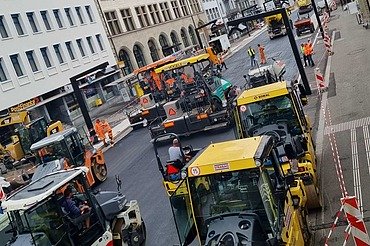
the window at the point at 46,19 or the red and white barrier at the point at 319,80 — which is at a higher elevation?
the window at the point at 46,19

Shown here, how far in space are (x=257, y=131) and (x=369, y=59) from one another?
14650mm

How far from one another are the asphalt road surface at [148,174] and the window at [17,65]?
15197 mm

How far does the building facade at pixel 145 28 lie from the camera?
52375 millimetres

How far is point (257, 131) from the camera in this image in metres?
12.3

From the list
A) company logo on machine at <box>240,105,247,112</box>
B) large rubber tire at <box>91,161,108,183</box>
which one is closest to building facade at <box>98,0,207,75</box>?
large rubber tire at <box>91,161,108,183</box>

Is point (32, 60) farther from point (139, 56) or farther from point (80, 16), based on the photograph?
point (139, 56)

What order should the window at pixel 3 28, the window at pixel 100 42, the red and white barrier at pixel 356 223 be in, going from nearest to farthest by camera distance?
the red and white barrier at pixel 356 223 → the window at pixel 3 28 → the window at pixel 100 42

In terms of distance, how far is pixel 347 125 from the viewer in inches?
621

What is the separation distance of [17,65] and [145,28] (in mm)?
21608

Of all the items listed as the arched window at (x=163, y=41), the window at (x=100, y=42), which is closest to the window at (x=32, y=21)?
the window at (x=100, y=42)

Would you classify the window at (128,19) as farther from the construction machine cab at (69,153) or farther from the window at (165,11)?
the construction machine cab at (69,153)

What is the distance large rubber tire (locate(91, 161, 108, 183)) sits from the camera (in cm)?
1909

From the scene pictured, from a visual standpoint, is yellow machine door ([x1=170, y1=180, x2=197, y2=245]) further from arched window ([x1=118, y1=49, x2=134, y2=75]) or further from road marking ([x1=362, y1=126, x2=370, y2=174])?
arched window ([x1=118, y1=49, x2=134, y2=75])

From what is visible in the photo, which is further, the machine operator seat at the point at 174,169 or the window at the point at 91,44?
the window at the point at 91,44
